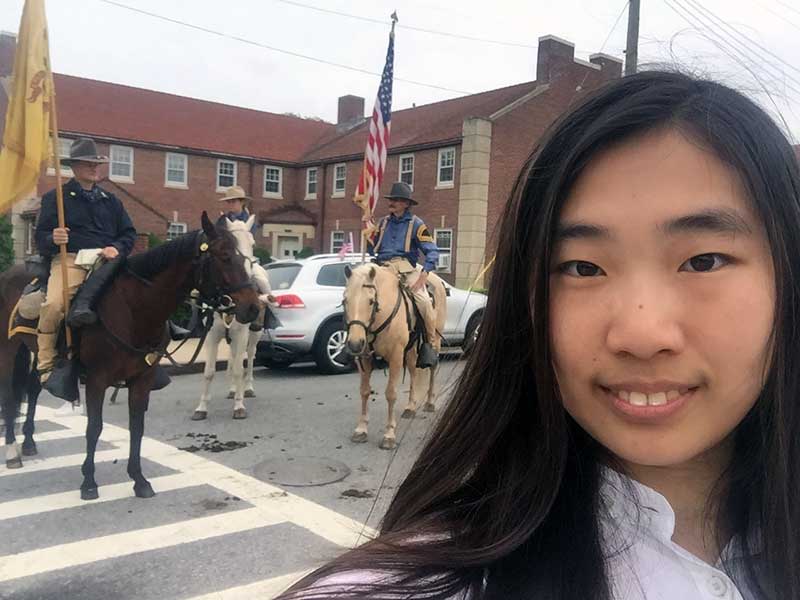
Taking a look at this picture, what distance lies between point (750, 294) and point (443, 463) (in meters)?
0.61

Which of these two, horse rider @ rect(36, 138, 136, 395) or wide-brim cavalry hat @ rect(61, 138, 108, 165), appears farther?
wide-brim cavalry hat @ rect(61, 138, 108, 165)

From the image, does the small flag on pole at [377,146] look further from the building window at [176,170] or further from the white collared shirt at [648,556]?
the building window at [176,170]

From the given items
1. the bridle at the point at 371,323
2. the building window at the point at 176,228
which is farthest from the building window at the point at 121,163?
the bridle at the point at 371,323

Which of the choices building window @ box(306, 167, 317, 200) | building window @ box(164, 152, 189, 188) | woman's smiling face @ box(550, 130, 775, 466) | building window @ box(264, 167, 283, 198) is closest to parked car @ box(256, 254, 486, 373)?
woman's smiling face @ box(550, 130, 775, 466)

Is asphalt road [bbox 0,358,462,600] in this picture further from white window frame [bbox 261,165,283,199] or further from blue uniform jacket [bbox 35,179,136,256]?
white window frame [bbox 261,165,283,199]

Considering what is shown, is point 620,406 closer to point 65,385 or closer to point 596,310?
point 596,310

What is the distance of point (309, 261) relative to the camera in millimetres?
10844

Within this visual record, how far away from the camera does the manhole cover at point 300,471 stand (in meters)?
5.71

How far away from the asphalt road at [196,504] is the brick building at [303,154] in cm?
1493

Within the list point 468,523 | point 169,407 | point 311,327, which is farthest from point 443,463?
point 311,327

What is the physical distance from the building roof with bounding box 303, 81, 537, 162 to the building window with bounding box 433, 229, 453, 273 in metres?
3.41

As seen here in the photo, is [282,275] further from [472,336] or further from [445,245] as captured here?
[445,245]

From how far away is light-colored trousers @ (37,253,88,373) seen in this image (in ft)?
17.4

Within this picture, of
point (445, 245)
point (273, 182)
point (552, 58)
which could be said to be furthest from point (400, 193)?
point (273, 182)
